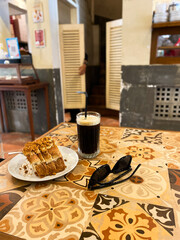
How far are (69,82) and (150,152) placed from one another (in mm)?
2826

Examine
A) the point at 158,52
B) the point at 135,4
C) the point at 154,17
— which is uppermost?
the point at 135,4

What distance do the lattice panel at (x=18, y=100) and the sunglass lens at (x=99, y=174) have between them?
110 inches

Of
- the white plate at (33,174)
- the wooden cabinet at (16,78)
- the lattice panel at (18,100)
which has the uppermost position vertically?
the wooden cabinet at (16,78)

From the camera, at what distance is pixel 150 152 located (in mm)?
1027

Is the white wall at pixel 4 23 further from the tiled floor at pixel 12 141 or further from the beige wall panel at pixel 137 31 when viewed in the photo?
the beige wall panel at pixel 137 31

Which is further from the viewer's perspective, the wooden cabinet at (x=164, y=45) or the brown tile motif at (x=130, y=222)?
the wooden cabinet at (x=164, y=45)

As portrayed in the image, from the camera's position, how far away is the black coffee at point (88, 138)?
964 millimetres

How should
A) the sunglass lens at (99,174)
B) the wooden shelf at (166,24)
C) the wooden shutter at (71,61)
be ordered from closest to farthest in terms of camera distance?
the sunglass lens at (99,174)
the wooden shelf at (166,24)
the wooden shutter at (71,61)

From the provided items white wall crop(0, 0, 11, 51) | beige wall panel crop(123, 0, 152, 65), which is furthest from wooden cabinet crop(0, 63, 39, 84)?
beige wall panel crop(123, 0, 152, 65)

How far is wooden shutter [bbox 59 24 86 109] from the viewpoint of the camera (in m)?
3.33

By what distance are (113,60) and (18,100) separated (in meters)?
2.01

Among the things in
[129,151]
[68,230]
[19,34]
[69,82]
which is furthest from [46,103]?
[68,230]

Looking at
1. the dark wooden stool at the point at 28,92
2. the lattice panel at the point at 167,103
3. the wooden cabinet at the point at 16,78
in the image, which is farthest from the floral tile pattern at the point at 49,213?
the lattice panel at the point at 167,103

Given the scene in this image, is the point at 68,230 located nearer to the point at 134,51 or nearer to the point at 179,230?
the point at 179,230
